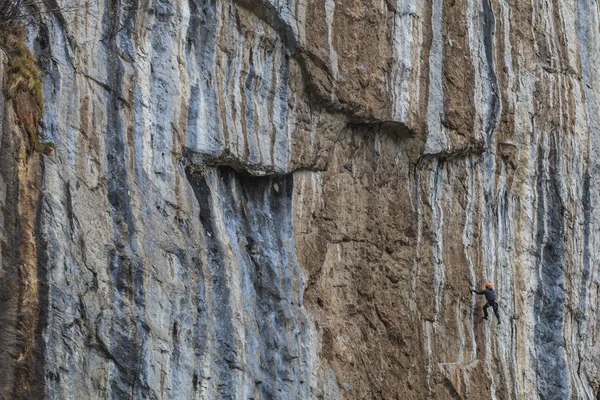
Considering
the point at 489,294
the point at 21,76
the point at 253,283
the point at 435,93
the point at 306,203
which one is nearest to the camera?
the point at 21,76

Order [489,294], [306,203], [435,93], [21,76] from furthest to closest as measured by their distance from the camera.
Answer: [489,294]
[435,93]
[306,203]
[21,76]

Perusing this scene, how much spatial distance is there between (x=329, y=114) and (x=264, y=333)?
3.27 metres

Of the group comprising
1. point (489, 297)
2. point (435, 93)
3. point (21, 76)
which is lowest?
point (489, 297)

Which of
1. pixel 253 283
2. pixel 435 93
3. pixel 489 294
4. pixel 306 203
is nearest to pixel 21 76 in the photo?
pixel 253 283

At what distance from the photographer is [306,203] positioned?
1391cm

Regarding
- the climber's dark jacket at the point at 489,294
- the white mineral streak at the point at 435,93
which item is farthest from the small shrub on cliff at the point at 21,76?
the climber's dark jacket at the point at 489,294

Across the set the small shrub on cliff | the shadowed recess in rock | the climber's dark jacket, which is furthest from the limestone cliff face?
the climber's dark jacket

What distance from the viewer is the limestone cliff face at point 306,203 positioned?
1040 cm

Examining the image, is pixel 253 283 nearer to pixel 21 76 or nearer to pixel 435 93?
pixel 21 76

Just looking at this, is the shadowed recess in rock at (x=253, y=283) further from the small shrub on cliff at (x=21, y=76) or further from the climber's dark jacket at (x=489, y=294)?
the climber's dark jacket at (x=489, y=294)

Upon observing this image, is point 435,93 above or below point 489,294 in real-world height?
above

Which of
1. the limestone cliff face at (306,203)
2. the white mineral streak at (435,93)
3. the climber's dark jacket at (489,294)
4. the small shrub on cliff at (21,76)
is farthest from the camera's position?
the climber's dark jacket at (489,294)

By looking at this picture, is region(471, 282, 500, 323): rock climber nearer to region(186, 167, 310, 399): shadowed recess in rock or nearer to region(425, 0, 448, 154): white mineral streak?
region(425, 0, 448, 154): white mineral streak

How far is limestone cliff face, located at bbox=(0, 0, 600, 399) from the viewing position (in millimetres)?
10398
